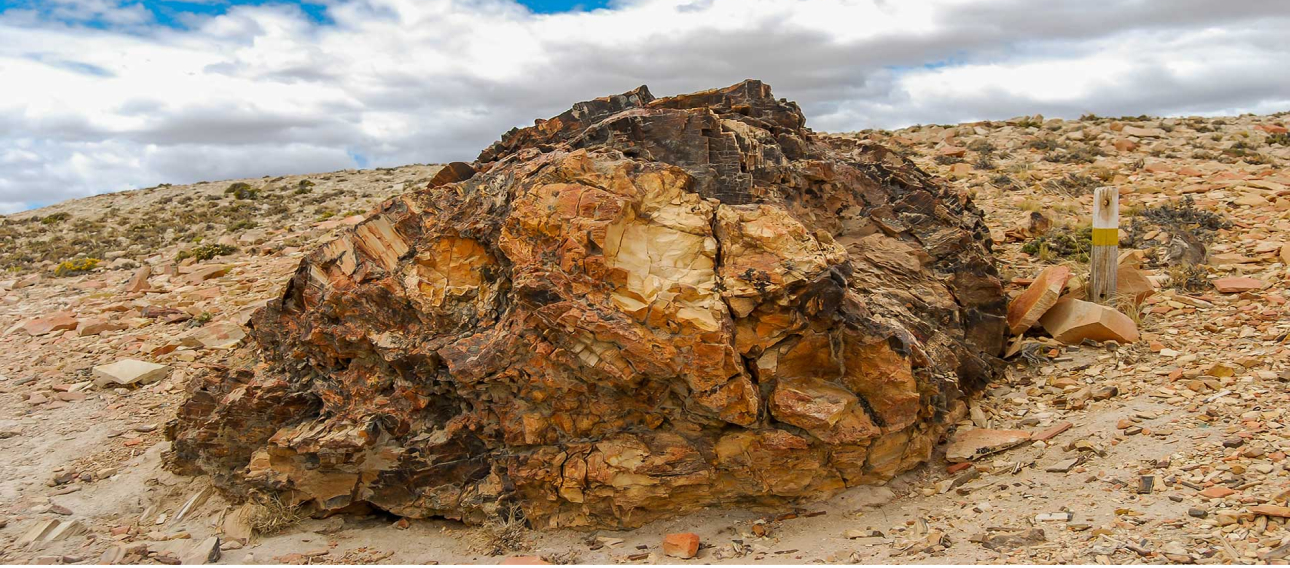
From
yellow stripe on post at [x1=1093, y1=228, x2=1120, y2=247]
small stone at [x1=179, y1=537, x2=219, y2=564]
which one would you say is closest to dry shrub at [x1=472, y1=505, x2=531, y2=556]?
small stone at [x1=179, y1=537, x2=219, y2=564]

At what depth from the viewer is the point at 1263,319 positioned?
7.38 meters

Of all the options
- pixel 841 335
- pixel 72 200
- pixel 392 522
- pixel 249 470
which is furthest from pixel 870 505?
pixel 72 200

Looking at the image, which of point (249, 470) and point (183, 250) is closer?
point (249, 470)

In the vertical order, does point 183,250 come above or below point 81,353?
above

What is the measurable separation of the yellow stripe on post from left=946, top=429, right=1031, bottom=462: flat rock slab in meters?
3.07

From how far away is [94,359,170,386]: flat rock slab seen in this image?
10.0m

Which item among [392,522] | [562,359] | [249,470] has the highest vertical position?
[562,359]

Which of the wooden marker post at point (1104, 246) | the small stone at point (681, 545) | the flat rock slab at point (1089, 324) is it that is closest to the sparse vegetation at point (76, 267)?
the small stone at point (681, 545)

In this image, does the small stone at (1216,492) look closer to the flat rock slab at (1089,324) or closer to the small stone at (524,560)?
the flat rock slab at (1089,324)

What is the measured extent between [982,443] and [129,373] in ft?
33.2

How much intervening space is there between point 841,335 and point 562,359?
2088 millimetres

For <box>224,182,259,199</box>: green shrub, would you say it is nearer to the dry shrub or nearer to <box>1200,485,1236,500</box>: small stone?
the dry shrub

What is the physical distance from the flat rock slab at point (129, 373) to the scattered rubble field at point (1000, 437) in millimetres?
26

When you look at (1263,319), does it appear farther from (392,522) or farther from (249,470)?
(249,470)
